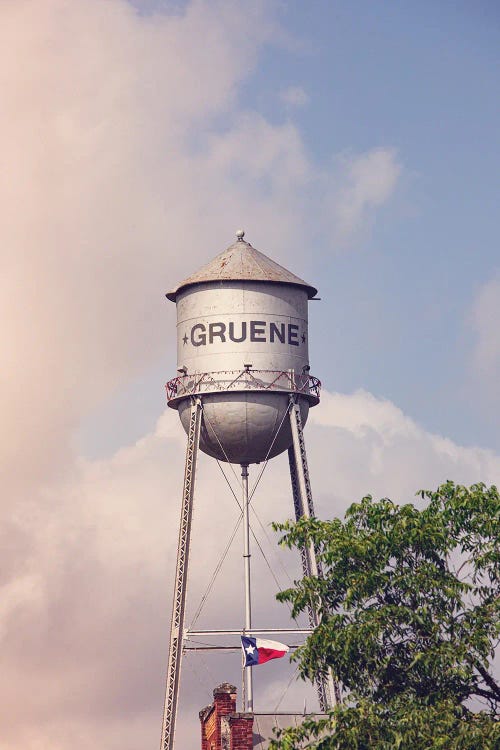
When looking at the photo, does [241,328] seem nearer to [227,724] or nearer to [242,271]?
[242,271]

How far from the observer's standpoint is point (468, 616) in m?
45.9

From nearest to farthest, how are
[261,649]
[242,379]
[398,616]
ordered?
[398,616]
[261,649]
[242,379]

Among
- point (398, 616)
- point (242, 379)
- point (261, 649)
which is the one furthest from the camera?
point (242, 379)

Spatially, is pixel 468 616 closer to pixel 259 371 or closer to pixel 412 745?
pixel 412 745

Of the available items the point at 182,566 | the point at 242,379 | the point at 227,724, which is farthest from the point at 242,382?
the point at 227,724

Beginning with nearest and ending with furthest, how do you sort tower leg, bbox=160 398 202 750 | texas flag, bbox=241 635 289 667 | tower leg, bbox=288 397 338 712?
texas flag, bbox=241 635 289 667
tower leg, bbox=160 398 202 750
tower leg, bbox=288 397 338 712

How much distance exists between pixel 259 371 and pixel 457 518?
18.3 metres

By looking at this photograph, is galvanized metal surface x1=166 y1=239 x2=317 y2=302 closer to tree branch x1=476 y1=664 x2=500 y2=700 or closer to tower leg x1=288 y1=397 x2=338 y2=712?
tower leg x1=288 y1=397 x2=338 y2=712

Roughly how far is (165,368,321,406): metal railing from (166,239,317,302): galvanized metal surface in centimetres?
319

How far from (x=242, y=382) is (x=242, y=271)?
13.0 feet

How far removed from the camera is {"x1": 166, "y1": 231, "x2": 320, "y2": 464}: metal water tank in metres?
64.1

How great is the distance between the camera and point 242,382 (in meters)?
64.0

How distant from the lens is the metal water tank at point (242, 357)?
6406 centimetres

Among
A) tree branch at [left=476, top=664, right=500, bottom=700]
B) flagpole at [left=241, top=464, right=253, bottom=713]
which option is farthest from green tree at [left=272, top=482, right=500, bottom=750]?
flagpole at [left=241, top=464, right=253, bottom=713]
